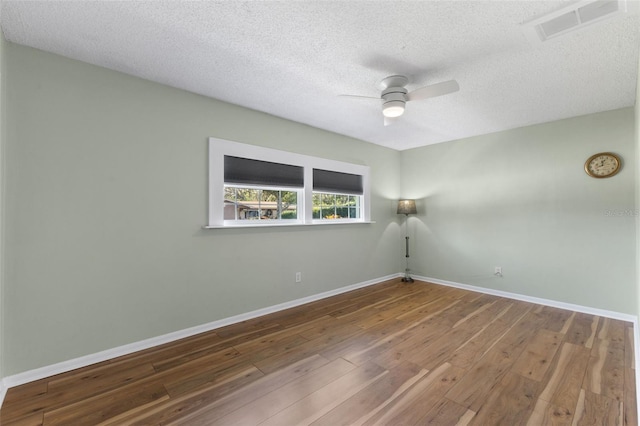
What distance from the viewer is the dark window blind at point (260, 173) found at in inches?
124

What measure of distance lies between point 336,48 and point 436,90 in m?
0.88

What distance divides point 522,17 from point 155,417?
3.41 meters

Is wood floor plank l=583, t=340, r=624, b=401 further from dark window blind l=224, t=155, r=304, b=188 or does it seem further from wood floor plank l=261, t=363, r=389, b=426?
dark window blind l=224, t=155, r=304, b=188

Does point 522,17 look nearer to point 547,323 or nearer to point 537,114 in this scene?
point 537,114

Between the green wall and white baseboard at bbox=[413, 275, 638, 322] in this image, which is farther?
white baseboard at bbox=[413, 275, 638, 322]

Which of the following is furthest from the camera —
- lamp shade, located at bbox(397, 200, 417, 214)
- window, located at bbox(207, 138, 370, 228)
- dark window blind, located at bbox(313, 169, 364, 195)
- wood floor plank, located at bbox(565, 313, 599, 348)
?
lamp shade, located at bbox(397, 200, 417, 214)

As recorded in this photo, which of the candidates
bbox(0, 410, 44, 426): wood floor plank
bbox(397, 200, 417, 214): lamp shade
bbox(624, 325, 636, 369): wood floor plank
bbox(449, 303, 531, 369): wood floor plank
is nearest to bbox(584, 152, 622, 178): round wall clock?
bbox(624, 325, 636, 369): wood floor plank

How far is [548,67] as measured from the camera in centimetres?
235

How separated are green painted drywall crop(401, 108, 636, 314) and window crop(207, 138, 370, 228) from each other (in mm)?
1439

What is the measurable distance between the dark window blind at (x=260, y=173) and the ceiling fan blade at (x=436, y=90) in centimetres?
179

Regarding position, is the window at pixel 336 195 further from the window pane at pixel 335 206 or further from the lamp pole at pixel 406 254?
the lamp pole at pixel 406 254

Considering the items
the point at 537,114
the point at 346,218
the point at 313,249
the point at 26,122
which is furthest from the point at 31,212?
the point at 537,114

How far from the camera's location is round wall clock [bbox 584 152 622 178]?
10.7 ft

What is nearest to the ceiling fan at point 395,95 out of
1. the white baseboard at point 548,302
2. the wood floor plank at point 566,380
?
the wood floor plank at point 566,380
